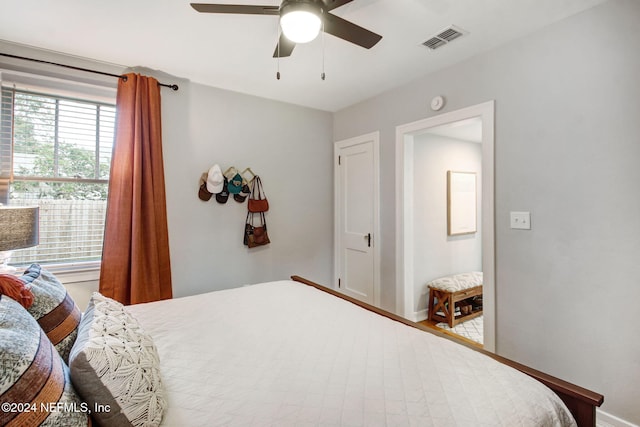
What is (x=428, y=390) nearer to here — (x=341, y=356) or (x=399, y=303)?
(x=341, y=356)

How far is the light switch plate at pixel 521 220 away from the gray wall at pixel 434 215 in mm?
1397

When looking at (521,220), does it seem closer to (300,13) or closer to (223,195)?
(300,13)

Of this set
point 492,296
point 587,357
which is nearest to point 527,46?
point 492,296

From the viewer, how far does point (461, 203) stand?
13.0 ft

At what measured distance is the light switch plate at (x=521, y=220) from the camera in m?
2.06

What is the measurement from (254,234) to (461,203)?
272 cm

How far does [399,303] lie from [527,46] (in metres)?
2.37

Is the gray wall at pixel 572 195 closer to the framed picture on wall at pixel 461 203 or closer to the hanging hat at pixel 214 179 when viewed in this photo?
the framed picture on wall at pixel 461 203

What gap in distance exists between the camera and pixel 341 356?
1.23 m

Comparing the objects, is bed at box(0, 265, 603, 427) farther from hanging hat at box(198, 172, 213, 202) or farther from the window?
hanging hat at box(198, 172, 213, 202)

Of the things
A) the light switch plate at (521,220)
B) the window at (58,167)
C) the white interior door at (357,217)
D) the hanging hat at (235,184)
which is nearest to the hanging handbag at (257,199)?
the hanging hat at (235,184)

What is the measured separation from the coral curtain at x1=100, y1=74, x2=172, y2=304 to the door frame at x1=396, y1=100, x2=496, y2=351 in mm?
2209

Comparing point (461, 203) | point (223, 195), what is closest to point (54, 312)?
point (223, 195)

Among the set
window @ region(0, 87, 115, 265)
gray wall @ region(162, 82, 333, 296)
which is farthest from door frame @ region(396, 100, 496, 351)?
window @ region(0, 87, 115, 265)
